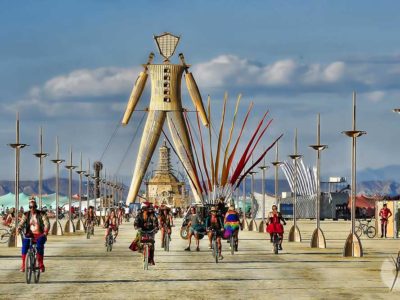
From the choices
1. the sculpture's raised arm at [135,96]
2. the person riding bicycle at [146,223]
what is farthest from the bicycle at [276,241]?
the sculpture's raised arm at [135,96]

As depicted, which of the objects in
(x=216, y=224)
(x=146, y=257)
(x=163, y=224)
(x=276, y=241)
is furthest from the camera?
(x=163, y=224)

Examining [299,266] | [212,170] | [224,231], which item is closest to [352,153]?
[224,231]

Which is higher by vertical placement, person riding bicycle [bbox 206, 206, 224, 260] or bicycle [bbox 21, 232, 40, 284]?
person riding bicycle [bbox 206, 206, 224, 260]

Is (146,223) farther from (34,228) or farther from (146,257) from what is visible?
(34,228)

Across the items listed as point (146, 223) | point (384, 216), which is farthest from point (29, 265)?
point (384, 216)

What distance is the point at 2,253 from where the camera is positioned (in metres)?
46.2

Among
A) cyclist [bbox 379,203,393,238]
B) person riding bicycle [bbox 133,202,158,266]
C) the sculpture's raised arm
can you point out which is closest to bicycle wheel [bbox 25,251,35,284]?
person riding bicycle [bbox 133,202,158,266]

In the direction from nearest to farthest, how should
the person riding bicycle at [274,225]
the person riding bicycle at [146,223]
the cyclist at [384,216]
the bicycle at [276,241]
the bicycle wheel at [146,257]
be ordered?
the bicycle wheel at [146,257]
the person riding bicycle at [146,223]
the person riding bicycle at [274,225]
the bicycle at [276,241]
the cyclist at [384,216]

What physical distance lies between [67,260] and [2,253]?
6.53 metres

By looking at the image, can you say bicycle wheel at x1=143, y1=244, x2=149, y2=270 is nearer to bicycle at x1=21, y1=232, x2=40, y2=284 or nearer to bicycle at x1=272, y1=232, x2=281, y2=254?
bicycle at x1=21, y1=232, x2=40, y2=284

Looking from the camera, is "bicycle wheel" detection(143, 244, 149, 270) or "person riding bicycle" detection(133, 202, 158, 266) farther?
"person riding bicycle" detection(133, 202, 158, 266)

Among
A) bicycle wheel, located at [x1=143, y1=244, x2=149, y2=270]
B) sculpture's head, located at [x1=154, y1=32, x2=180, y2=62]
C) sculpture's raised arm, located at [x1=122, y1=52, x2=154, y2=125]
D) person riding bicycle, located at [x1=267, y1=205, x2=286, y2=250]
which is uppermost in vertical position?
sculpture's head, located at [x1=154, y1=32, x2=180, y2=62]

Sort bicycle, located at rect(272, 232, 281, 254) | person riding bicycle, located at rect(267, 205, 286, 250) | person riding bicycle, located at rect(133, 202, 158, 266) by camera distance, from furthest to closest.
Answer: bicycle, located at rect(272, 232, 281, 254) → person riding bicycle, located at rect(267, 205, 286, 250) → person riding bicycle, located at rect(133, 202, 158, 266)

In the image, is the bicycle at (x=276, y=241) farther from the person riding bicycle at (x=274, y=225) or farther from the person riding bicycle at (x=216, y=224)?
the person riding bicycle at (x=216, y=224)
